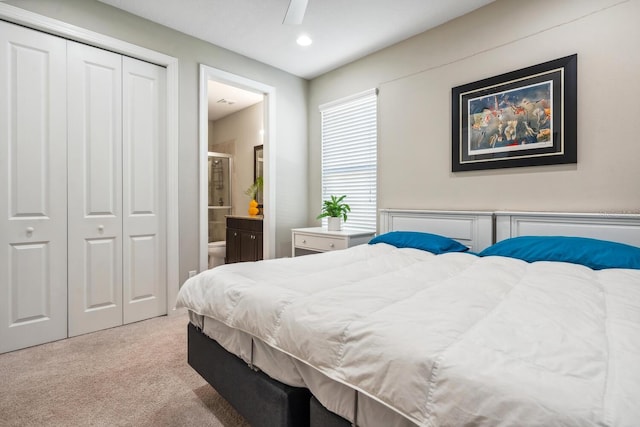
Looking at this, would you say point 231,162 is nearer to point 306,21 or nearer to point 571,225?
point 306,21

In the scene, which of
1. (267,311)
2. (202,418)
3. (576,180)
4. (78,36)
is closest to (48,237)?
(78,36)

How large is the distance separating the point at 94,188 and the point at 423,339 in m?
2.79

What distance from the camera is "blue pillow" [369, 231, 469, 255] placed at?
93.9 inches

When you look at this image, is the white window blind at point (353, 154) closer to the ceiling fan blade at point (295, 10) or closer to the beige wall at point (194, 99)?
the beige wall at point (194, 99)

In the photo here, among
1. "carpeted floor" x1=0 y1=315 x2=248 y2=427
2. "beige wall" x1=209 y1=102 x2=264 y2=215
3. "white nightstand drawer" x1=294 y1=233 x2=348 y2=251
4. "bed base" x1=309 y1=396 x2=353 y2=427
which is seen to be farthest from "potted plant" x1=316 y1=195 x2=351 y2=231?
"bed base" x1=309 y1=396 x2=353 y2=427

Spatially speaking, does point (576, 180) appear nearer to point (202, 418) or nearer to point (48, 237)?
point (202, 418)

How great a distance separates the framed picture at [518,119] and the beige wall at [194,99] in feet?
6.42

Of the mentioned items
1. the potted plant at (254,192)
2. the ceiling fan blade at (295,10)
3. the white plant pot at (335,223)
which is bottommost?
the white plant pot at (335,223)

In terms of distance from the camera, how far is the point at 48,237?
245 cm

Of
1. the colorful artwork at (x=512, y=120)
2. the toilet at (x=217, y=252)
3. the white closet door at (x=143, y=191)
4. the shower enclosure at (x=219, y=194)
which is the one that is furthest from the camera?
the shower enclosure at (x=219, y=194)

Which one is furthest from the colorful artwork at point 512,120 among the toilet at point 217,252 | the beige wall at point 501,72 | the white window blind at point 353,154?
the toilet at point 217,252

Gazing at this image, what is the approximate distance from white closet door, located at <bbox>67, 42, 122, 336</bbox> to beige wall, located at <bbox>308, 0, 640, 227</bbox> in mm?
2408

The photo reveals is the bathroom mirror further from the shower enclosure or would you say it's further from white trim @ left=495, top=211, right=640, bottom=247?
white trim @ left=495, top=211, right=640, bottom=247

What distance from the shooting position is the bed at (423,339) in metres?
0.70
